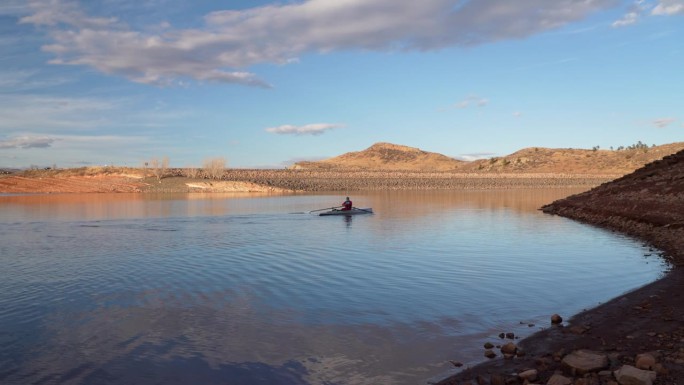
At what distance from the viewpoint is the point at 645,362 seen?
7.71 meters

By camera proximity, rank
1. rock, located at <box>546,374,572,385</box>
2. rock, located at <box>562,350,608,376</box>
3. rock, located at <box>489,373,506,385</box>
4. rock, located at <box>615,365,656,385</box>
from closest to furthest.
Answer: rock, located at <box>615,365,656,385</box> → rock, located at <box>546,374,572,385</box> → rock, located at <box>489,373,506,385</box> → rock, located at <box>562,350,608,376</box>

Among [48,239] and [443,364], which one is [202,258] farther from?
[443,364]

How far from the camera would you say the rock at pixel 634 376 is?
22.9 ft

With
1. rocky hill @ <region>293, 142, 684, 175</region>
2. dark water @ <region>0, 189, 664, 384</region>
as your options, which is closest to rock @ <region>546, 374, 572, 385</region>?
dark water @ <region>0, 189, 664, 384</region>

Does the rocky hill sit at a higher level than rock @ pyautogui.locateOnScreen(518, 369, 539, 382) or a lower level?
A: higher

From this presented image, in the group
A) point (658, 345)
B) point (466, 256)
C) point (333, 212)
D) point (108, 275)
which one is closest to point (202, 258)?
point (108, 275)

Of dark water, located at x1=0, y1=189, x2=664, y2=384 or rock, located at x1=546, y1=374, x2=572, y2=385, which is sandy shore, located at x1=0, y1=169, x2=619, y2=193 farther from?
rock, located at x1=546, y1=374, x2=572, y2=385

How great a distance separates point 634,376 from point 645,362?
80cm

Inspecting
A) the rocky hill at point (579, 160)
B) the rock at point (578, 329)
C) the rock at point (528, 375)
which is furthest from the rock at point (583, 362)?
the rocky hill at point (579, 160)

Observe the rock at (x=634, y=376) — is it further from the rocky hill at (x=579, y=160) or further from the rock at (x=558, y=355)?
the rocky hill at (x=579, y=160)

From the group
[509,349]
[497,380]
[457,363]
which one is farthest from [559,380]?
[457,363]

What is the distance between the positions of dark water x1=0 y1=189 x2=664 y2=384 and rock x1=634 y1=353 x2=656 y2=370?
2.49 meters

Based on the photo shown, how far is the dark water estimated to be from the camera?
9344mm

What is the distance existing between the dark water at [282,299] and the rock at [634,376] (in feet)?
8.16
